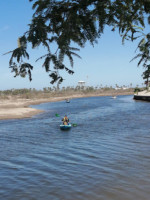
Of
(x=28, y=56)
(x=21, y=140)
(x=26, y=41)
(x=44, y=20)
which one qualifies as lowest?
(x=21, y=140)

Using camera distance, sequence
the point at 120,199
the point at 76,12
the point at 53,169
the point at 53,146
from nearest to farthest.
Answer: the point at 76,12
the point at 120,199
the point at 53,169
the point at 53,146

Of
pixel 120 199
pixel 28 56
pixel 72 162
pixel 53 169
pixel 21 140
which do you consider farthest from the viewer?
pixel 21 140

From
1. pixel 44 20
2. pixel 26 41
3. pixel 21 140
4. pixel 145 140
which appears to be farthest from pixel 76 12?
pixel 21 140

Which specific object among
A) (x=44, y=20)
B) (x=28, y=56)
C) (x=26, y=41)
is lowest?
(x=28, y=56)

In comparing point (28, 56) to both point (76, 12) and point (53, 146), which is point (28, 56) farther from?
point (53, 146)

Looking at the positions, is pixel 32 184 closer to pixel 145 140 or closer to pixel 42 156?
pixel 42 156

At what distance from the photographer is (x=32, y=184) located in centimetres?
1268

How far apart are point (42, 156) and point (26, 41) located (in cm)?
1533

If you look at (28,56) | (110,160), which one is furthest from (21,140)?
(28,56)

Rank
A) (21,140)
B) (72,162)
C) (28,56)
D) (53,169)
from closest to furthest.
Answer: (28,56) → (53,169) → (72,162) → (21,140)

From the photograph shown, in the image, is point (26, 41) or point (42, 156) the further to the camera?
point (42, 156)

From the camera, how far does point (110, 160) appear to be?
645 inches

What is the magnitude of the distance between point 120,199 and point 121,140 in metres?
13.2

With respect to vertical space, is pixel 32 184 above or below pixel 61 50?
below
